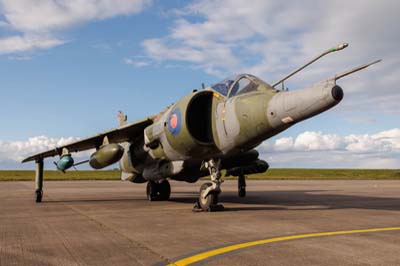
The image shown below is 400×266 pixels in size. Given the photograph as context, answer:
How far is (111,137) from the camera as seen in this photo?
15586 millimetres

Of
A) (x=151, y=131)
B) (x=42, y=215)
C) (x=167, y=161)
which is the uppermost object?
(x=151, y=131)

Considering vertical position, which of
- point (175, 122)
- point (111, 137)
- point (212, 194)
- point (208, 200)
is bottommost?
point (208, 200)

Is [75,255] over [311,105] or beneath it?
beneath

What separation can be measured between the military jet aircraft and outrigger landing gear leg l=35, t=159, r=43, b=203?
0.13 ft

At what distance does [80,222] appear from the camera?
9.58 m

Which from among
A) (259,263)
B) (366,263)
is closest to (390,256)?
(366,263)

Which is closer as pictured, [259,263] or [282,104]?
[259,263]

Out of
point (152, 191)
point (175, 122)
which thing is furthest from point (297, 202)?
point (175, 122)

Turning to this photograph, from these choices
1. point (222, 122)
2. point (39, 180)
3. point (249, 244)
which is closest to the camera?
point (249, 244)

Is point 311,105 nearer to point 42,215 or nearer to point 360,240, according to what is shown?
point 360,240

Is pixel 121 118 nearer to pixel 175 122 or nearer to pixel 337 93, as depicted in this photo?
pixel 175 122

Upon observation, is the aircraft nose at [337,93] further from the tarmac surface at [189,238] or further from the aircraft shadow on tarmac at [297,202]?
the aircraft shadow on tarmac at [297,202]

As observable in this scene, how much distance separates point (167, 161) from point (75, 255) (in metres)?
8.15

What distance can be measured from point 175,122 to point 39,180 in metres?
7.89
